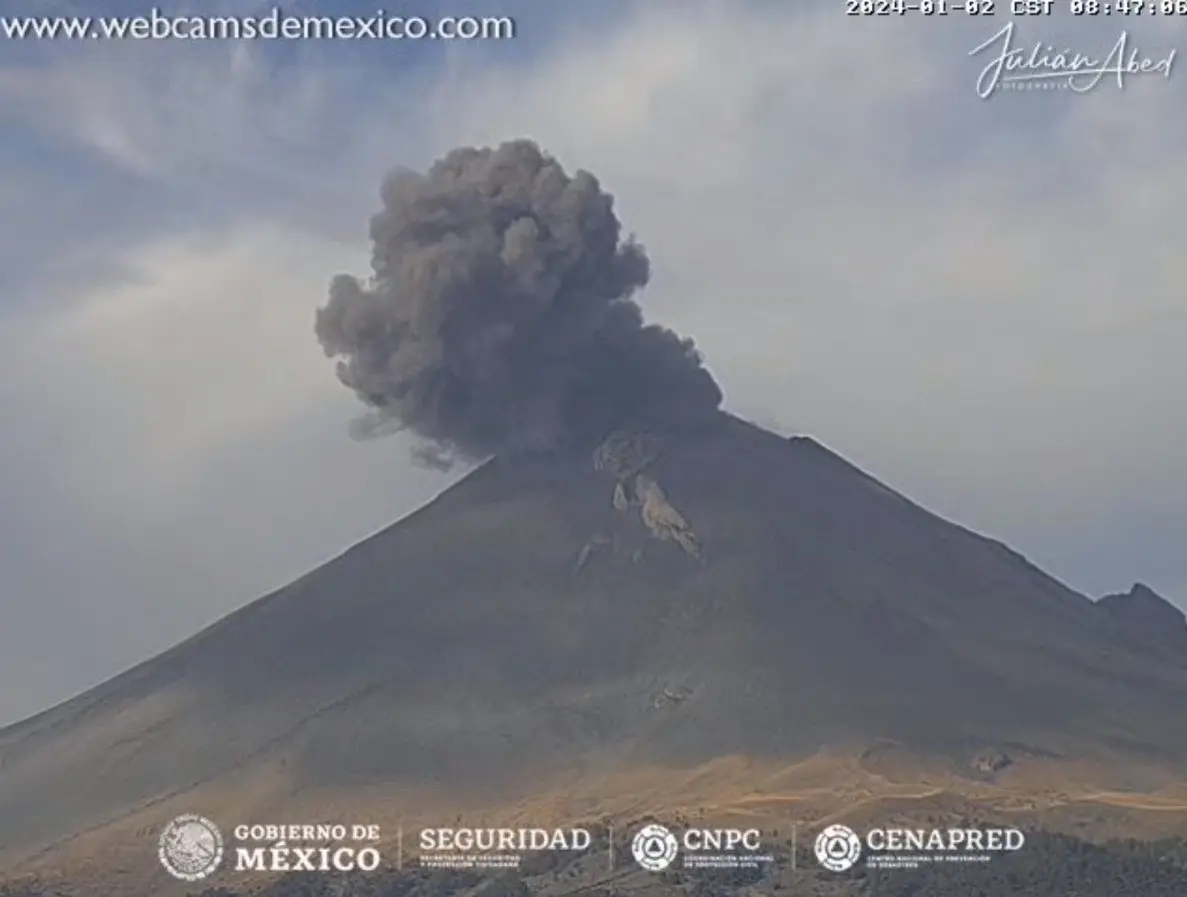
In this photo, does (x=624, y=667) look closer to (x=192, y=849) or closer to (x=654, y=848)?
(x=654, y=848)

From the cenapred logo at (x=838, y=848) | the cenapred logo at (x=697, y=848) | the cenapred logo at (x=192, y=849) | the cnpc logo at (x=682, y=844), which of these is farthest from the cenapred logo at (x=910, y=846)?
the cenapred logo at (x=192, y=849)

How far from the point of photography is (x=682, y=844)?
33688mm

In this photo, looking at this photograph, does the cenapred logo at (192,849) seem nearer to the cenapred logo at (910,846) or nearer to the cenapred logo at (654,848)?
the cenapred logo at (654,848)

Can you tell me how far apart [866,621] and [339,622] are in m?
11.6

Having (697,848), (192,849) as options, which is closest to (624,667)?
(697,848)

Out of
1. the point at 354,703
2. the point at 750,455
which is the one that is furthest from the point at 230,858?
the point at 750,455

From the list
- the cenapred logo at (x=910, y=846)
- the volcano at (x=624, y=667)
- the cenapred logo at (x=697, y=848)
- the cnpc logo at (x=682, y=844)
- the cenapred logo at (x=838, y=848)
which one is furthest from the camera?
the volcano at (x=624, y=667)

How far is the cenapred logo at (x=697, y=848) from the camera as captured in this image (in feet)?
108

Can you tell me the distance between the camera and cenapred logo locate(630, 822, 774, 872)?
32.9m

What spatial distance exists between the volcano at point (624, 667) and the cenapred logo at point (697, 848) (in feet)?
21.2

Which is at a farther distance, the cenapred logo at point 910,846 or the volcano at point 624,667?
the volcano at point 624,667

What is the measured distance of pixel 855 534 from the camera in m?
55.0

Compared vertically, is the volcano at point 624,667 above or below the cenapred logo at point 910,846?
above

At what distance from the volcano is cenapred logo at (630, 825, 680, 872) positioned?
6.64 meters
